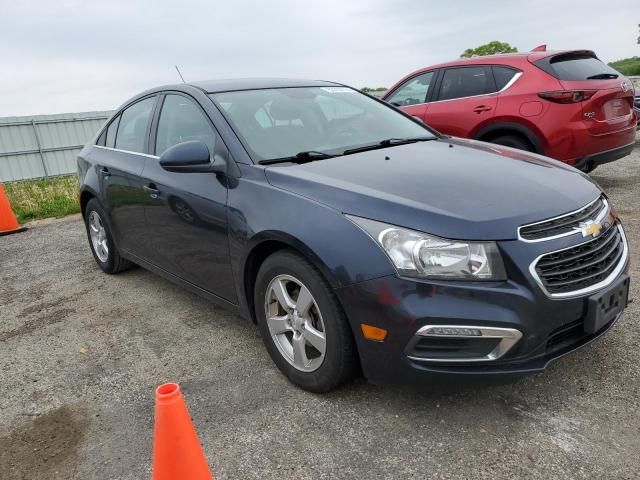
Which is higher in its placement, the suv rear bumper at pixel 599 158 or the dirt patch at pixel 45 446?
the suv rear bumper at pixel 599 158

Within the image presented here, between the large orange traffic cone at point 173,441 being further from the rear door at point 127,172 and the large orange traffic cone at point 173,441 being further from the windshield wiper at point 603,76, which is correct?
the windshield wiper at point 603,76

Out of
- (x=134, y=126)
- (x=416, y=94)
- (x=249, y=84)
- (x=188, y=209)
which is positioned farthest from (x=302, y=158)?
(x=416, y=94)

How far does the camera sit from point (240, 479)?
2223 millimetres

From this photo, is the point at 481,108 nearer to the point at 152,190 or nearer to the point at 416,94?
the point at 416,94

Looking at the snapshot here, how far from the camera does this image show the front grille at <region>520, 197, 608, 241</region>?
2262 millimetres

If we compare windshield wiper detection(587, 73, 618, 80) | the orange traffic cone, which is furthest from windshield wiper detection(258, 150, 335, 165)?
the orange traffic cone

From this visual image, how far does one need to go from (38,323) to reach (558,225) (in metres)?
3.66

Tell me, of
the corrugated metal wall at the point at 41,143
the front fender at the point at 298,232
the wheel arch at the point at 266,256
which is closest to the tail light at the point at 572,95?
the front fender at the point at 298,232

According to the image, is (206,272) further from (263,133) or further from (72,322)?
(72,322)

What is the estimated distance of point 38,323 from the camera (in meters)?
4.11

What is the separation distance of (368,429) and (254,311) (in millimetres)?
954

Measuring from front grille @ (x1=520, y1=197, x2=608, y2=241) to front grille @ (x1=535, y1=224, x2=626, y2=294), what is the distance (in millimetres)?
83

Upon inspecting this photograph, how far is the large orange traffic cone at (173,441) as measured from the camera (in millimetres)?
1811

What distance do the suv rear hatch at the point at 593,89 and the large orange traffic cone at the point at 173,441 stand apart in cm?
530
